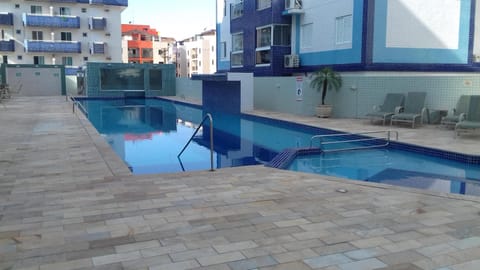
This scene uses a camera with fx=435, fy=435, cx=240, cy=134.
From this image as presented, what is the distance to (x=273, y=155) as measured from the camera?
33.7 feet

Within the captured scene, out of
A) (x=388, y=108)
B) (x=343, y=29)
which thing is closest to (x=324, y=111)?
(x=388, y=108)

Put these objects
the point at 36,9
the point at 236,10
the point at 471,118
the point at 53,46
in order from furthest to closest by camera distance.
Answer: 1. the point at 36,9
2. the point at 53,46
3. the point at 236,10
4. the point at 471,118

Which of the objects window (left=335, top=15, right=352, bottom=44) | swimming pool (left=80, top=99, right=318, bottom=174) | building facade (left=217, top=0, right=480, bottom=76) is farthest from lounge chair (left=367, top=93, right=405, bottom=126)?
window (left=335, top=15, right=352, bottom=44)

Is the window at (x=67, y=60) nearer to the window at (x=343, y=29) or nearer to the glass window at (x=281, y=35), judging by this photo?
the glass window at (x=281, y=35)

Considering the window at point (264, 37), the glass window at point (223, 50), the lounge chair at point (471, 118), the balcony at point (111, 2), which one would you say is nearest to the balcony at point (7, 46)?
the balcony at point (111, 2)

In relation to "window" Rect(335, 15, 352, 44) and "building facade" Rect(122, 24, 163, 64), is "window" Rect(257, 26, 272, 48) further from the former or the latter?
"building facade" Rect(122, 24, 163, 64)

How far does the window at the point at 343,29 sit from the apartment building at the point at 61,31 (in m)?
30.1

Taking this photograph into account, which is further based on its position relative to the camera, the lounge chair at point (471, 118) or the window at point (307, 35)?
the window at point (307, 35)

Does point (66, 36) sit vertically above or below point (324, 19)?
above

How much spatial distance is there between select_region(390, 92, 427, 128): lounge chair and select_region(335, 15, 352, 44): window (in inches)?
195

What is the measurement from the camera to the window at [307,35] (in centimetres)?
1972

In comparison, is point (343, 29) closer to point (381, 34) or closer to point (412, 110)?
point (381, 34)

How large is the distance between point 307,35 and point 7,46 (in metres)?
30.3

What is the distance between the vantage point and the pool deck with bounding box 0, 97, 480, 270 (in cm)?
342
